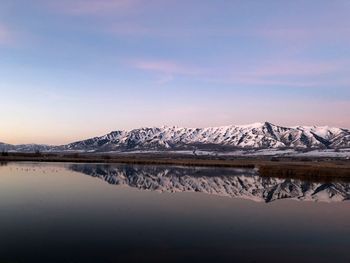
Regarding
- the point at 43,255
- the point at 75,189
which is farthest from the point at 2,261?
the point at 75,189

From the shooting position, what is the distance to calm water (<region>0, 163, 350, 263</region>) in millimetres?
21359

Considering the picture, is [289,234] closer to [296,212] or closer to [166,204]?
[296,212]

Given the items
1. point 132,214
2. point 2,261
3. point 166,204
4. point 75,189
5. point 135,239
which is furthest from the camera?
point 75,189

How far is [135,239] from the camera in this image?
2409cm

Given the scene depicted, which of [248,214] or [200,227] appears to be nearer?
[200,227]

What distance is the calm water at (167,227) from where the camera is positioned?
841 inches

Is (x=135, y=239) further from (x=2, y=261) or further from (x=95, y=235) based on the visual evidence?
(x=2, y=261)

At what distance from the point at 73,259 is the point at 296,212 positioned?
22.6m

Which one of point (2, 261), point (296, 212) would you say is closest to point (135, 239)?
point (2, 261)

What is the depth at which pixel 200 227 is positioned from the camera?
2839cm

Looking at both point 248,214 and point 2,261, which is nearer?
point 2,261

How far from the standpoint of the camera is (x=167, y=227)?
27.8 metres

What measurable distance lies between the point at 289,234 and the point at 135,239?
9842 millimetres

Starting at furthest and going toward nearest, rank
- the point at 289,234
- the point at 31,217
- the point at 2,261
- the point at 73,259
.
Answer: the point at 31,217 → the point at 289,234 → the point at 73,259 → the point at 2,261
